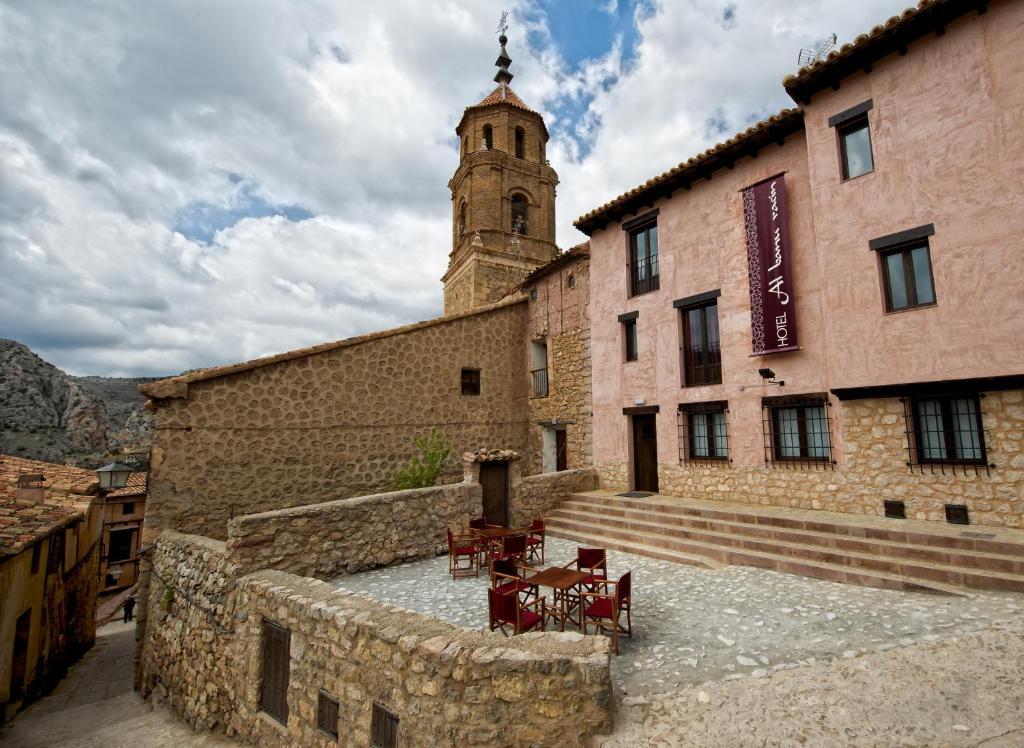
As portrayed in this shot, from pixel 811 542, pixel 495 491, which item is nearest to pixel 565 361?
pixel 495 491

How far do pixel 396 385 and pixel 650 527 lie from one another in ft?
22.6

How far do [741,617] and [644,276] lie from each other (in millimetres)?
A: 9276

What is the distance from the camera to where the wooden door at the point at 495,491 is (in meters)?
10.4

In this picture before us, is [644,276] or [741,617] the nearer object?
[741,617]

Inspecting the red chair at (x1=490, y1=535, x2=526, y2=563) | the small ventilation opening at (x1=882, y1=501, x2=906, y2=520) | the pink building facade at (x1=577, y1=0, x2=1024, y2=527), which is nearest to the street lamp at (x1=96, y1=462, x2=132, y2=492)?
the red chair at (x1=490, y1=535, x2=526, y2=563)

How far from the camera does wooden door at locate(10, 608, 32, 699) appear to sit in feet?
29.3

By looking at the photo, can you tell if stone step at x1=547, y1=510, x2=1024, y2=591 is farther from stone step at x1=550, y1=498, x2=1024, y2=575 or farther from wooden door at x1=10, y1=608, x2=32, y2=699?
wooden door at x1=10, y1=608, x2=32, y2=699

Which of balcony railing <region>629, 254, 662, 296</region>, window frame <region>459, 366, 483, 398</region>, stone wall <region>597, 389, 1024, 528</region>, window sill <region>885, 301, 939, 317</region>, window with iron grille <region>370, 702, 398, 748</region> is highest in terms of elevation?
balcony railing <region>629, 254, 662, 296</region>

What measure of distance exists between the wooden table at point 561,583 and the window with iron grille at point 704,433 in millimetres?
6368

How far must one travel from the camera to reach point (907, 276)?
798 cm

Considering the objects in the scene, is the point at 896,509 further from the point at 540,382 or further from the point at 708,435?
the point at 540,382

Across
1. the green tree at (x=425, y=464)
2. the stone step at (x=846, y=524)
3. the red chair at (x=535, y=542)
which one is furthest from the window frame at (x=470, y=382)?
the red chair at (x=535, y=542)

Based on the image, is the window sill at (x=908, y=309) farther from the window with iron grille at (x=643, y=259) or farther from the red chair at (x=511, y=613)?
the red chair at (x=511, y=613)

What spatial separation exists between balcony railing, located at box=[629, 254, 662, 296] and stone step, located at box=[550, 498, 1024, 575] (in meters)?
5.91
